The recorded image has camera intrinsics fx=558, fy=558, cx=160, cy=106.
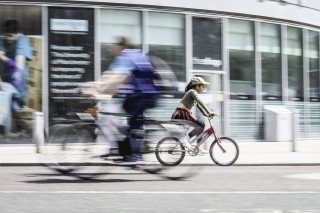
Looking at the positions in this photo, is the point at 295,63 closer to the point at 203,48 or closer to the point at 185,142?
the point at 203,48

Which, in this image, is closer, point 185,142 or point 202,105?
point 185,142

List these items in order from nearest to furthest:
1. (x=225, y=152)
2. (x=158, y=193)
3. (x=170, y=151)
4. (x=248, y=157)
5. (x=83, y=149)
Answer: (x=158, y=193) → (x=83, y=149) → (x=170, y=151) → (x=225, y=152) → (x=248, y=157)

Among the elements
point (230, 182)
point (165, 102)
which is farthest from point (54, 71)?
point (230, 182)

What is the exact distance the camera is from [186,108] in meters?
9.98

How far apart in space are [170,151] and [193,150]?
95cm

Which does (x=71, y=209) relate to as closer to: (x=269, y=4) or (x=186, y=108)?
(x=186, y=108)

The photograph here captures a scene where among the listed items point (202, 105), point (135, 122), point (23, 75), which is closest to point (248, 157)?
point (202, 105)

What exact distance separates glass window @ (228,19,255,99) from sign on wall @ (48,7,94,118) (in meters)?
4.69

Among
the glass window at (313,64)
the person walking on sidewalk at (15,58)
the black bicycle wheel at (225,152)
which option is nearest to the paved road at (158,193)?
the black bicycle wheel at (225,152)

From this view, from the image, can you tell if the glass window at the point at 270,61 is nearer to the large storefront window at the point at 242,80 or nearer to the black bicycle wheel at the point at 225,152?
the large storefront window at the point at 242,80

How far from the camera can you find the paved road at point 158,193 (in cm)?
523

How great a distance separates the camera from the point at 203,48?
1667 centimetres

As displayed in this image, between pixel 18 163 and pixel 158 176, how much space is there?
11.0ft

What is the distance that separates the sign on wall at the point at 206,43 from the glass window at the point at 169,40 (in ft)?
1.36
